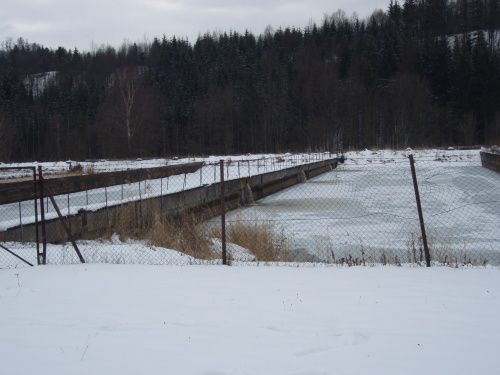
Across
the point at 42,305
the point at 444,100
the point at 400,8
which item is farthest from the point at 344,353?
the point at 400,8

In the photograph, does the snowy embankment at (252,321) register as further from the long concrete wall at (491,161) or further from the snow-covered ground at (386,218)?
the long concrete wall at (491,161)

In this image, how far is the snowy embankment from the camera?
418 centimetres

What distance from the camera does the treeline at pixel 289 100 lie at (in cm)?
6969

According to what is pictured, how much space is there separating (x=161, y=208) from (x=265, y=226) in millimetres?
5546

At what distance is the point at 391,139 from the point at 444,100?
13.3 m

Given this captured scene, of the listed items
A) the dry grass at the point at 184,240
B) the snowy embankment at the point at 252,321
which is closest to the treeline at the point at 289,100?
the dry grass at the point at 184,240

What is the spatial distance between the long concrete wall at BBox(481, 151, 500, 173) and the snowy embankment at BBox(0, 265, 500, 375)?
1041 inches

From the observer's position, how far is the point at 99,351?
14.5ft

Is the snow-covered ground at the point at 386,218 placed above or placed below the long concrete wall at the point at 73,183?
below

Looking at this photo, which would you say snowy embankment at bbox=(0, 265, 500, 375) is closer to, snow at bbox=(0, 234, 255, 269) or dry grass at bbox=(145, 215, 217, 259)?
snow at bbox=(0, 234, 255, 269)

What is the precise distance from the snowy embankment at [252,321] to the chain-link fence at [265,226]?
4.09ft

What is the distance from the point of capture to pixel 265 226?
1138 cm

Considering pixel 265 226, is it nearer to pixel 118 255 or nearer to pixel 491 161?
pixel 118 255

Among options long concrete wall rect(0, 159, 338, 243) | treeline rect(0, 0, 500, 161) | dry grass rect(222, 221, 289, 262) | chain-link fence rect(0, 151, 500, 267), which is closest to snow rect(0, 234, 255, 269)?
chain-link fence rect(0, 151, 500, 267)
